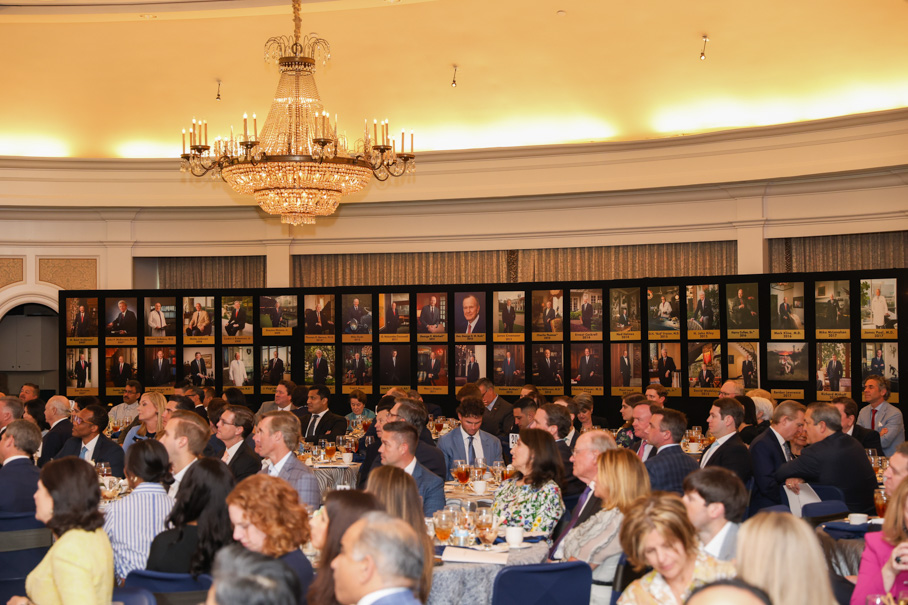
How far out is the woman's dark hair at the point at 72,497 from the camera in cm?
401

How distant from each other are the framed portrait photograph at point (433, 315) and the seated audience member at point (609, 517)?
8.72 metres

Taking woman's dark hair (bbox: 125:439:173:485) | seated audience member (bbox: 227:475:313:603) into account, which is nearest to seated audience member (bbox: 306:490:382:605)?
seated audience member (bbox: 227:475:313:603)

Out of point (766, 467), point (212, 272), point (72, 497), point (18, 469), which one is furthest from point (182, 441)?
point (212, 272)

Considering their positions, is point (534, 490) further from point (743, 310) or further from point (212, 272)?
point (212, 272)

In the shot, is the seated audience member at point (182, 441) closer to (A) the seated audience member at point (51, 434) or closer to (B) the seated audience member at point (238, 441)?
(B) the seated audience member at point (238, 441)

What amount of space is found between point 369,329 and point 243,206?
2983mm

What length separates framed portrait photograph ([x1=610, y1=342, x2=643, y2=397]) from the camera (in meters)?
12.7

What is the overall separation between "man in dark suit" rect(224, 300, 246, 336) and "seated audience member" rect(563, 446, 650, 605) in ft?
32.7

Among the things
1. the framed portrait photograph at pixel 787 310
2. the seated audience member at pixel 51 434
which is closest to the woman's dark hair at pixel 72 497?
the seated audience member at pixel 51 434

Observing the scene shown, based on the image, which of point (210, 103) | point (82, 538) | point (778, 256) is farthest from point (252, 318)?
point (82, 538)

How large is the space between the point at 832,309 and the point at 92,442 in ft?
28.9

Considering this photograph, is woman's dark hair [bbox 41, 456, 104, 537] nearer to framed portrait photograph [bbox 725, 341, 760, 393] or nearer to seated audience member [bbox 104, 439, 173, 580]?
seated audience member [bbox 104, 439, 173, 580]

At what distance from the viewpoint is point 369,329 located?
1362cm

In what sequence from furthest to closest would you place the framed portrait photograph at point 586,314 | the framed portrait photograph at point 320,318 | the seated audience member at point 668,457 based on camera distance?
the framed portrait photograph at point 320,318
the framed portrait photograph at point 586,314
the seated audience member at point 668,457
